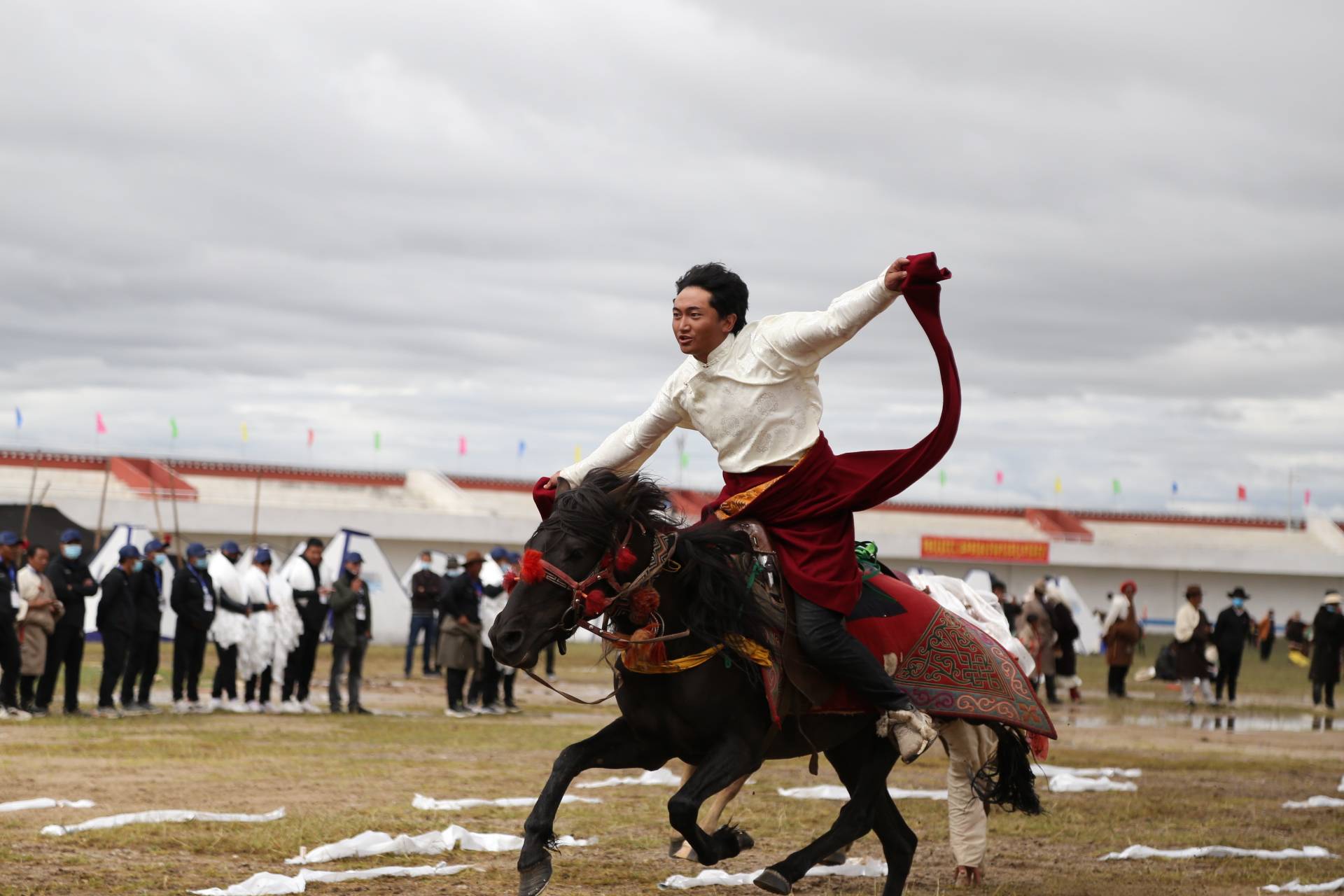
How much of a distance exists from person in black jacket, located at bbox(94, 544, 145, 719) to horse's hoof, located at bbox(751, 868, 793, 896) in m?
12.5

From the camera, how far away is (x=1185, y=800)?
11969 mm

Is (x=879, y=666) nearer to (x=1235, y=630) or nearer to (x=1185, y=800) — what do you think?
(x=1185, y=800)

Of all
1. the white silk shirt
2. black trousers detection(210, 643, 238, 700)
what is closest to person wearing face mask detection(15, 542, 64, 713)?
black trousers detection(210, 643, 238, 700)

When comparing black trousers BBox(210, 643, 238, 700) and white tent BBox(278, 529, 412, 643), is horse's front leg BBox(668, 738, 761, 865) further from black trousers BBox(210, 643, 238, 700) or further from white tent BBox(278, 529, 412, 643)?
white tent BBox(278, 529, 412, 643)

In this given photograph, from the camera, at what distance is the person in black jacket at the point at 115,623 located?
54.6 ft

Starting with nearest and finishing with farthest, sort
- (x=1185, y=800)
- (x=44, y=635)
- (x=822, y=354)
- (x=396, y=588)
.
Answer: (x=822, y=354)
(x=1185, y=800)
(x=44, y=635)
(x=396, y=588)

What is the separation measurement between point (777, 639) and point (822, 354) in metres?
1.17

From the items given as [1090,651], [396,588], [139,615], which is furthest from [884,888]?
[1090,651]

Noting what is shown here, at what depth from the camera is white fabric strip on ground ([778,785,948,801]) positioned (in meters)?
11.5

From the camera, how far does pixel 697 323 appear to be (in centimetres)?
612

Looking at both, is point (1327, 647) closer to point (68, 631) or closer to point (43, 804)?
point (68, 631)

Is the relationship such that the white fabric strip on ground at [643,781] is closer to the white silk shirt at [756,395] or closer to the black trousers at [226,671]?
the white silk shirt at [756,395]

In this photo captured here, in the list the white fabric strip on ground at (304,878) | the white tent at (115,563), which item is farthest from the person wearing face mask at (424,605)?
the white fabric strip on ground at (304,878)

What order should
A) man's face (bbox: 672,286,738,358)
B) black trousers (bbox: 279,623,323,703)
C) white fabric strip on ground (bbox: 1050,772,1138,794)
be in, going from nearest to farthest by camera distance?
man's face (bbox: 672,286,738,358) < white fabric strip on ground (bbox: 1050,772,1138,794) < black trousers (bbox: 279,623,323,703)
